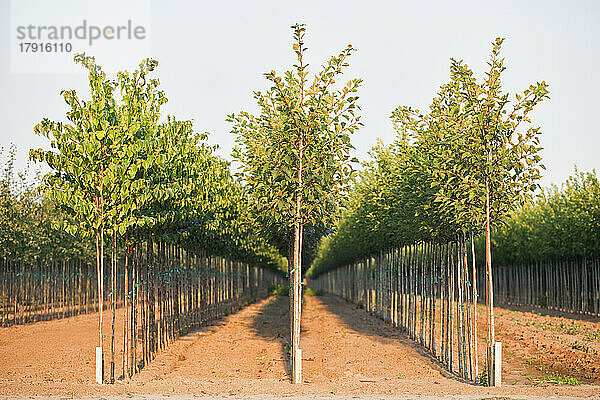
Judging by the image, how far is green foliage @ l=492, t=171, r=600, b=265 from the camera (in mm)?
27984

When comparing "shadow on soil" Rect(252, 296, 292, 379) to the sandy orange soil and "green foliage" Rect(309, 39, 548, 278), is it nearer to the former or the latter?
the sandy orange soil

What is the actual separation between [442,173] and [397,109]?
3.16m

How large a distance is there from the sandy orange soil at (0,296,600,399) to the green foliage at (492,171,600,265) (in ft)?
14.8

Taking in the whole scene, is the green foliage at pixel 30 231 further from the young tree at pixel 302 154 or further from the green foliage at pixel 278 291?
the green foliage at pixel 278 291

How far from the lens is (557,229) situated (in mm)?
30766

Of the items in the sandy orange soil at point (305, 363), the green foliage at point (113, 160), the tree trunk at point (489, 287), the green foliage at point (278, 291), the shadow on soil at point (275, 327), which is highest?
the green foliage at point (113, 160)

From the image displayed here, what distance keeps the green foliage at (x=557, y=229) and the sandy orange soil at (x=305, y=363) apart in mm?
4507

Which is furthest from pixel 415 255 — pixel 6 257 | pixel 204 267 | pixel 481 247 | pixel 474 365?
pixel 481 247

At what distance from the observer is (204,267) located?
26.2 m

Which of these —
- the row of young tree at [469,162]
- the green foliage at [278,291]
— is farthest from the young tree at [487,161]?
the green foliage at [278,291]

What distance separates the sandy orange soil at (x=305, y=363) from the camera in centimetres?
1145

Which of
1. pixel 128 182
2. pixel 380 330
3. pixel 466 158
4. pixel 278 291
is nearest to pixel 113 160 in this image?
pixel 128 182

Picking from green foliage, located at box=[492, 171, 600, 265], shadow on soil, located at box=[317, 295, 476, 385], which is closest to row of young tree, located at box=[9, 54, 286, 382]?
shadow on soil, located at box=[317, 295, 476, 385]

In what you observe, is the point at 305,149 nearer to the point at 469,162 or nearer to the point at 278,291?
the point at 469,162
